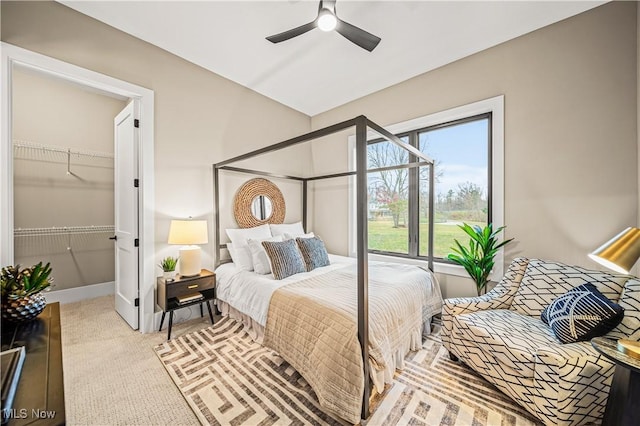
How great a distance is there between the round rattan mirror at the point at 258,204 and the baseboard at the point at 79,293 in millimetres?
2223

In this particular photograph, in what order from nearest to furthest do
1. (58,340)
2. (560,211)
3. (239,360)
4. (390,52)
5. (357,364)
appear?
(58,340), (357,364), (239,360), (560,211), (390,52)

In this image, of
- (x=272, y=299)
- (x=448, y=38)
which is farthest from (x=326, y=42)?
(x=272, y=299)

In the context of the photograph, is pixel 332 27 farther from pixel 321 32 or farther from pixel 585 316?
pixel 585 316

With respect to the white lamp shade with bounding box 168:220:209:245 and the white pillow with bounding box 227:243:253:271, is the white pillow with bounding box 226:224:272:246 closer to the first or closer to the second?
the white pillow with bounding box 227:243:253:271

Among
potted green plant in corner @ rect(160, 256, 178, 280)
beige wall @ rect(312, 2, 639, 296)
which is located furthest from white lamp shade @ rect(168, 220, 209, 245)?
beige wall @ rect(312, 2, 639, 296)

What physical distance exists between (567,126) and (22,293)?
156 inches

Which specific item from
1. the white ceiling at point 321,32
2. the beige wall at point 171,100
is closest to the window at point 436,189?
the white ceiling at point 321,32

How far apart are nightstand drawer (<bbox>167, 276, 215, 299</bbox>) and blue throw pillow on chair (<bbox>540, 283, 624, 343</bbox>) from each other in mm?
2957

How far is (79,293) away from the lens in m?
3.44

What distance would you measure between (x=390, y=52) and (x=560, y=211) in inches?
91.0

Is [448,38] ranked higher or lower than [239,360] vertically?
higher

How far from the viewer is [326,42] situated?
8.66ft

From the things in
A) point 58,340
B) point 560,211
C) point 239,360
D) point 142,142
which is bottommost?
point 239,360

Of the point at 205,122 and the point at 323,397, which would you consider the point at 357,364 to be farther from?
the point at 205,122
